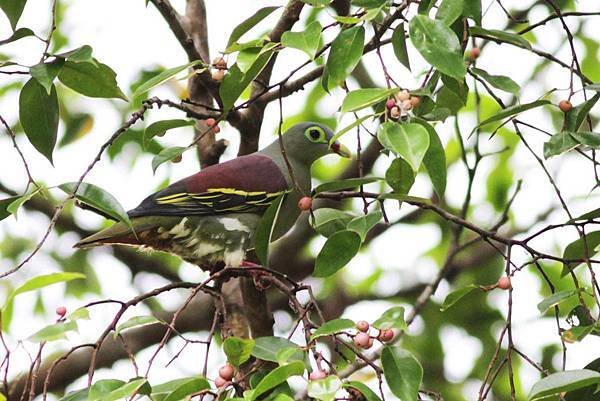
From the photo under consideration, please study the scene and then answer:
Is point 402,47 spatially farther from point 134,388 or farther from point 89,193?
point 134,388

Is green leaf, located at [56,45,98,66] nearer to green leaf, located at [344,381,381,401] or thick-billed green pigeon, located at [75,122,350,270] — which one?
green leaf, located at [344,381,381,401]

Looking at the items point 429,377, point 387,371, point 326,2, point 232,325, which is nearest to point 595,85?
point 326,2

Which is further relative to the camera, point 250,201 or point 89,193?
point 250,201

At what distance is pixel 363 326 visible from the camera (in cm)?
146

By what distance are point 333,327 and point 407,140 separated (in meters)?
0.27

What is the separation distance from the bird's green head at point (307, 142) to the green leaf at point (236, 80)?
3.96 feet

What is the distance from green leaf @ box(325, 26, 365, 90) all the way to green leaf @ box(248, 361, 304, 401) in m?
0.43

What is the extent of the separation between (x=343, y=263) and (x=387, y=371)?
24 cm

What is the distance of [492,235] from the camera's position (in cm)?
173

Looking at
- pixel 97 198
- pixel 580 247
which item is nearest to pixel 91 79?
pixel 97 198

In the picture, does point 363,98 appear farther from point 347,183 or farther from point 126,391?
point 126,391

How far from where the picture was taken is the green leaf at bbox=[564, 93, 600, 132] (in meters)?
1.74

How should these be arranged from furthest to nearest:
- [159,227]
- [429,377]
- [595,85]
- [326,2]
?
[429,377] → [159,227] → [595,85] → [326,2]

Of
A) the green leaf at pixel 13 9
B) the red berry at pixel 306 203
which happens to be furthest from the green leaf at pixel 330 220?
the green leaf at pixel 13 9
